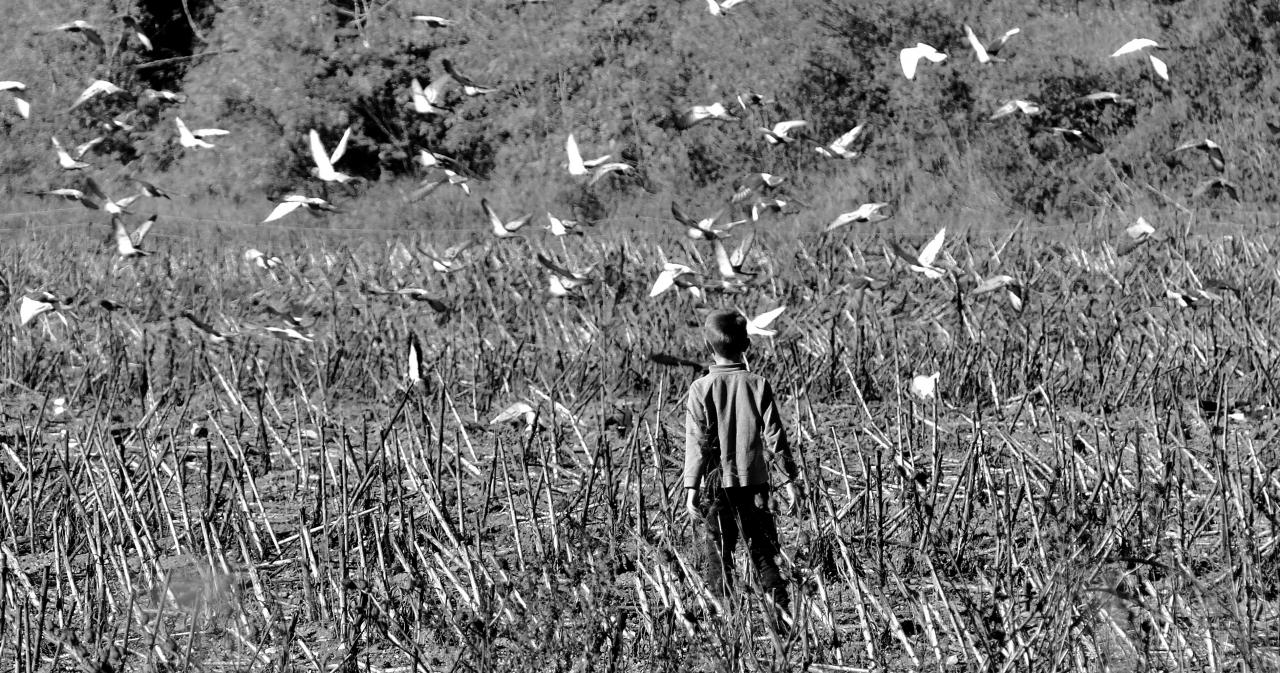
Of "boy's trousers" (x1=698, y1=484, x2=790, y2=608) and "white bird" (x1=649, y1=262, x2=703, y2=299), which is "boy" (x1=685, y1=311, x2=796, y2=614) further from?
"white bird" (x1=649, y1=262, x2=703, y2=299)

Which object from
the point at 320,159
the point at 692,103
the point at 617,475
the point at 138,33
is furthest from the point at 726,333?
the point at 692,103

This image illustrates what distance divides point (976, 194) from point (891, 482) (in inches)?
395

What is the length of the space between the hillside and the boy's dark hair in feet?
32.4

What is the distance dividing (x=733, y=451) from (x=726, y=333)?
0.75 feet

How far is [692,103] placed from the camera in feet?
49.8

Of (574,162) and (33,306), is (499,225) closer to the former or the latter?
(574,162)

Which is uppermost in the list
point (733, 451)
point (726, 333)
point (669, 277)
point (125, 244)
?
point (726, 333)

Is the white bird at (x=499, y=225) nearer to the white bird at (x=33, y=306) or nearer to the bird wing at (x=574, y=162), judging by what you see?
the bird wing at (x=574, y=162)

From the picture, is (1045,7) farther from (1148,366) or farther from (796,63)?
(1148,366)

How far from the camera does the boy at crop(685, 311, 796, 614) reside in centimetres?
292

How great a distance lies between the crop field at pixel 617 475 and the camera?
2.69 m

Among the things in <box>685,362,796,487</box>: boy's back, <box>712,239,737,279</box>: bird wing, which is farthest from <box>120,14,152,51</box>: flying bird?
<box>685,362,796,487</box>: boy's back

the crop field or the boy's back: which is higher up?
the boy's back

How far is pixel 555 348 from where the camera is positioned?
19.8 feet
